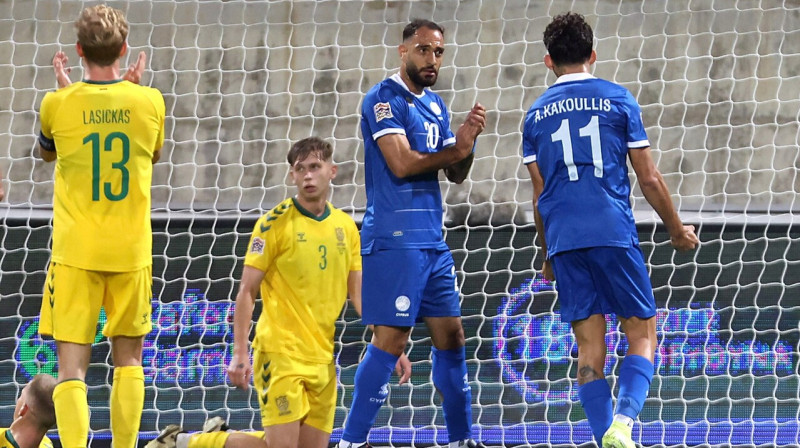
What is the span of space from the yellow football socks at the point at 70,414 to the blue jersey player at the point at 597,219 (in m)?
1.66

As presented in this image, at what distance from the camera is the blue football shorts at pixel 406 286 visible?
4129 mm

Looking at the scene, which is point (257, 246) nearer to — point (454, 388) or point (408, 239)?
point (408, 239)

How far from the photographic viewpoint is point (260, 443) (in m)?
4.41

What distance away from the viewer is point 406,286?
4.12m


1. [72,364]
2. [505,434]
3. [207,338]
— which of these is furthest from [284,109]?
[72,364]

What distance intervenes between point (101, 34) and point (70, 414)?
128 cm

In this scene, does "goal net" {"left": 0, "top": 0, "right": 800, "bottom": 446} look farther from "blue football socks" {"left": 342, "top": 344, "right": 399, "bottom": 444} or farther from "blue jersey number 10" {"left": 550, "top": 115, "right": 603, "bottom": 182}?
"blue jersey number 10" {"left": 550, "top": 115, "right": 603, "bottom": 182}

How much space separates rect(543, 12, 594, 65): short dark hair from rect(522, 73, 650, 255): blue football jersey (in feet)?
0.32

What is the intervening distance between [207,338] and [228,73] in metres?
2.37

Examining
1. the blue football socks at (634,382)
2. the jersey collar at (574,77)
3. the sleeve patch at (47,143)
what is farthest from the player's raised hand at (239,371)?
the jersey collar at (574,77)

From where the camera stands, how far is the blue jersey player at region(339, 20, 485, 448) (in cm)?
413

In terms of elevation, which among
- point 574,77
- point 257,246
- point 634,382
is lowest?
point 634,382

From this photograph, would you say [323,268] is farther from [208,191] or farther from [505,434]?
[208,191]

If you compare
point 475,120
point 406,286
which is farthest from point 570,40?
point 406,286
